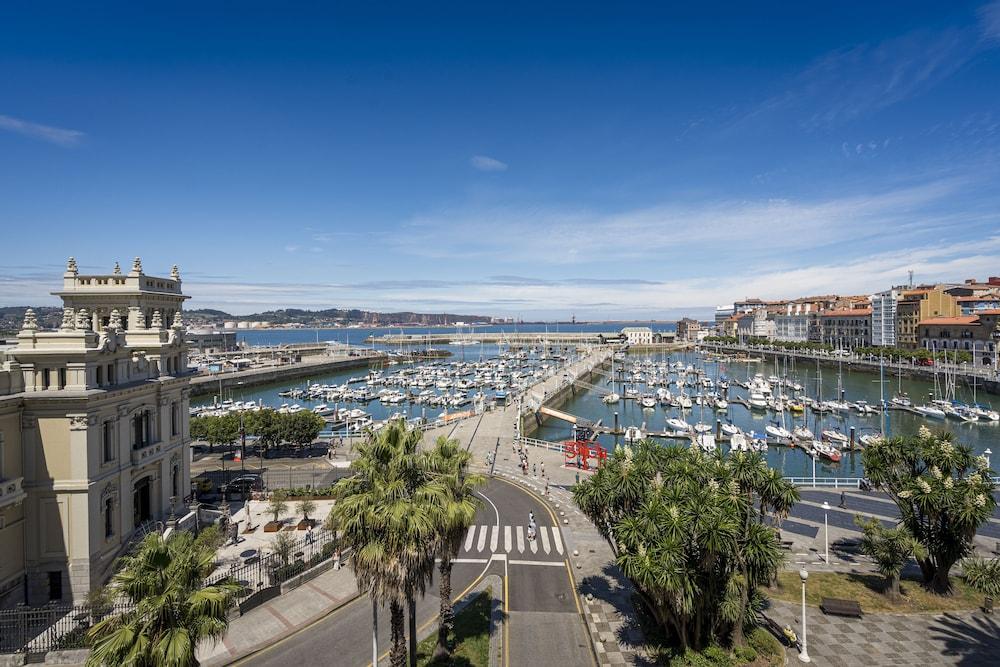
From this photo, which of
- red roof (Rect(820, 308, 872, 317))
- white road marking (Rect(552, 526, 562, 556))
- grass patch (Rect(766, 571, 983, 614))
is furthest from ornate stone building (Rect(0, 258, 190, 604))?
red roof (Rect(820, 308, 872, 317))

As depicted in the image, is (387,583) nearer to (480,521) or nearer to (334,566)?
(334,566)

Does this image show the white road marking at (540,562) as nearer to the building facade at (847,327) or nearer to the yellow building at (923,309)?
the yellow building at (923,309)

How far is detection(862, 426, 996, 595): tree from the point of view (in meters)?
20.0

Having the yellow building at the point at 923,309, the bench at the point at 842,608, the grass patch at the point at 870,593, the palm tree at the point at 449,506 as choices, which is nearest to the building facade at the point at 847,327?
the yellow building at the point at 923,309

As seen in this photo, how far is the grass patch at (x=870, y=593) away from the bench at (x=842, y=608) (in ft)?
2.48

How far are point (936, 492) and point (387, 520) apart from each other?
22.3 m

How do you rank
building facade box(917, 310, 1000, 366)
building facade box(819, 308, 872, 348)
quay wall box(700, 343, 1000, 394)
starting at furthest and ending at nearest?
building facade box(819, 308, 872, 348)
building facade box(917, 310, 1000, 366)
quay wall box(700, 343, 1000, 394)

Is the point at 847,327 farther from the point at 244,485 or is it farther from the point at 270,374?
the point at 244,485

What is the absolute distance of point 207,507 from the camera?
33.0 m

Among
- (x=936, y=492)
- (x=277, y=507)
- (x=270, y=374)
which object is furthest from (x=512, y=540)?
(x=270, y=374)

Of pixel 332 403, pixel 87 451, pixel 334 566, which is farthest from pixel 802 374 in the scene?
pixel 87 451

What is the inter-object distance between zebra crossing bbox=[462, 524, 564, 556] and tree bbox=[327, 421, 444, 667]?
1458cm

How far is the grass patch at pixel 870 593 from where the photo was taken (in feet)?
67.0

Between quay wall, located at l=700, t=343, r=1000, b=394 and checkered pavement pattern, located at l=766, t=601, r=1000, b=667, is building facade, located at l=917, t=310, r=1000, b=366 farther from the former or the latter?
checkered pavement pattern, located at l=766, t=601, r=1000, b=667
